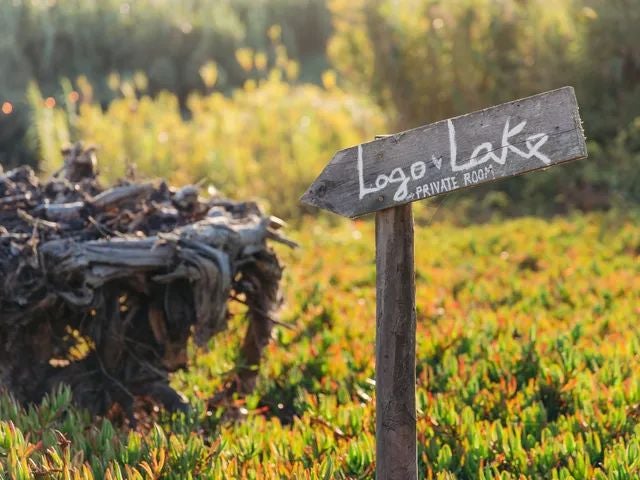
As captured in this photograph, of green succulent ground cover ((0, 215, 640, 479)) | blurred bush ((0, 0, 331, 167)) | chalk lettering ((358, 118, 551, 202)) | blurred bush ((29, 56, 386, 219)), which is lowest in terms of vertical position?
green succulent ground cover ((0, 215, 640, 479))

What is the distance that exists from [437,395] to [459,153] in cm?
166

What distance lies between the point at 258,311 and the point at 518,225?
5.23m

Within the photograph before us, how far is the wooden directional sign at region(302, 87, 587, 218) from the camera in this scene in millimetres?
2857

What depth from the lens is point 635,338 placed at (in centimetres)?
495

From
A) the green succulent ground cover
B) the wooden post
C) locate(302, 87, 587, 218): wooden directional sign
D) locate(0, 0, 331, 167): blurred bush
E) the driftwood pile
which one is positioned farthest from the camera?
locate(0, 0, 331, 167): blurred bush

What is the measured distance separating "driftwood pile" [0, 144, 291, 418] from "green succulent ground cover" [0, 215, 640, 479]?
0.31 metres

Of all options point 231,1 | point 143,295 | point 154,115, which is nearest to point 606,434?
point 143,295

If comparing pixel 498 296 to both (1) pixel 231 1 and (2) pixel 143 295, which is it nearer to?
(2) pixel 143 295

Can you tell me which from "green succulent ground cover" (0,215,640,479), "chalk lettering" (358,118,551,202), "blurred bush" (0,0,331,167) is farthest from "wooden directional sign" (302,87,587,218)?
"blurred bush" (0,0,331,167)

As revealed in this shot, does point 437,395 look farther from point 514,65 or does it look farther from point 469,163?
point 514,65

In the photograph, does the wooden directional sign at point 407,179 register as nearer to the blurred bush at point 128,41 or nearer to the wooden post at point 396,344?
the wooden post at point 396,344

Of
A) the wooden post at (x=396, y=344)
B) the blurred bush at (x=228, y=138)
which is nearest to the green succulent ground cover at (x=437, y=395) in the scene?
the wooden post at (x=396, y=344)

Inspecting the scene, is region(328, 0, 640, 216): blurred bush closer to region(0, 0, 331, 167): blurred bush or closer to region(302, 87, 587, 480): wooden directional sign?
region(302, 87, 587, 480): wooden directional sign

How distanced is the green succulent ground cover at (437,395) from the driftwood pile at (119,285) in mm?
308
